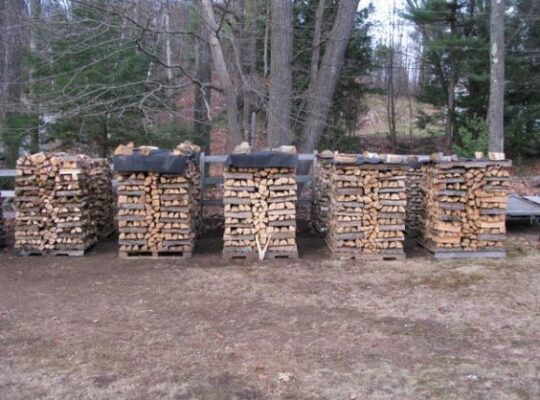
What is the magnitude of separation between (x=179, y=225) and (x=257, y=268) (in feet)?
4.94

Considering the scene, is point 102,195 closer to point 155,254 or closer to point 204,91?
point 155,254

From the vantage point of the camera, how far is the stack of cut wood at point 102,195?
33.4 ft

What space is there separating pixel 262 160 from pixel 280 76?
14.3 ft

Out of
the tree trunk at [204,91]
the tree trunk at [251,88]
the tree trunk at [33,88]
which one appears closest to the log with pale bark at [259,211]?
the tree trunk at [251,88]

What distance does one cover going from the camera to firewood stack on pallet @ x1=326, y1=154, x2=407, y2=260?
867 cm

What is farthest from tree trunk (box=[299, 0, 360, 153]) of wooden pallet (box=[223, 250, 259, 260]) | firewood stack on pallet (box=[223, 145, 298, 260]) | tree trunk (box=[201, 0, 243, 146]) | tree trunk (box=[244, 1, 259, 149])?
Result: wooden pallet (box=[223, 250, 259, 260])

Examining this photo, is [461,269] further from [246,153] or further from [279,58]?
[279,58]

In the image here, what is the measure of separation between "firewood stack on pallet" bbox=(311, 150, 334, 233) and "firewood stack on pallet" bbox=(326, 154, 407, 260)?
1.00m

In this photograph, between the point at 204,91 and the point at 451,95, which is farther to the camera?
the point at 451,95

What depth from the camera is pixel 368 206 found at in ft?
A: 28.6

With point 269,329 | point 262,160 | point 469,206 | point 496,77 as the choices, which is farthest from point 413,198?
point 496,77

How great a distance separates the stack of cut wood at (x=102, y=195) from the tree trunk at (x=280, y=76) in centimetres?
366

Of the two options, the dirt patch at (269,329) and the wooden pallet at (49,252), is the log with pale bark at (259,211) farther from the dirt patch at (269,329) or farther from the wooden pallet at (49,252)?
the wooden pallet at (49,252)

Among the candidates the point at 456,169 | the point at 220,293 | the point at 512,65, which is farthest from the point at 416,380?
the point at 512,65
